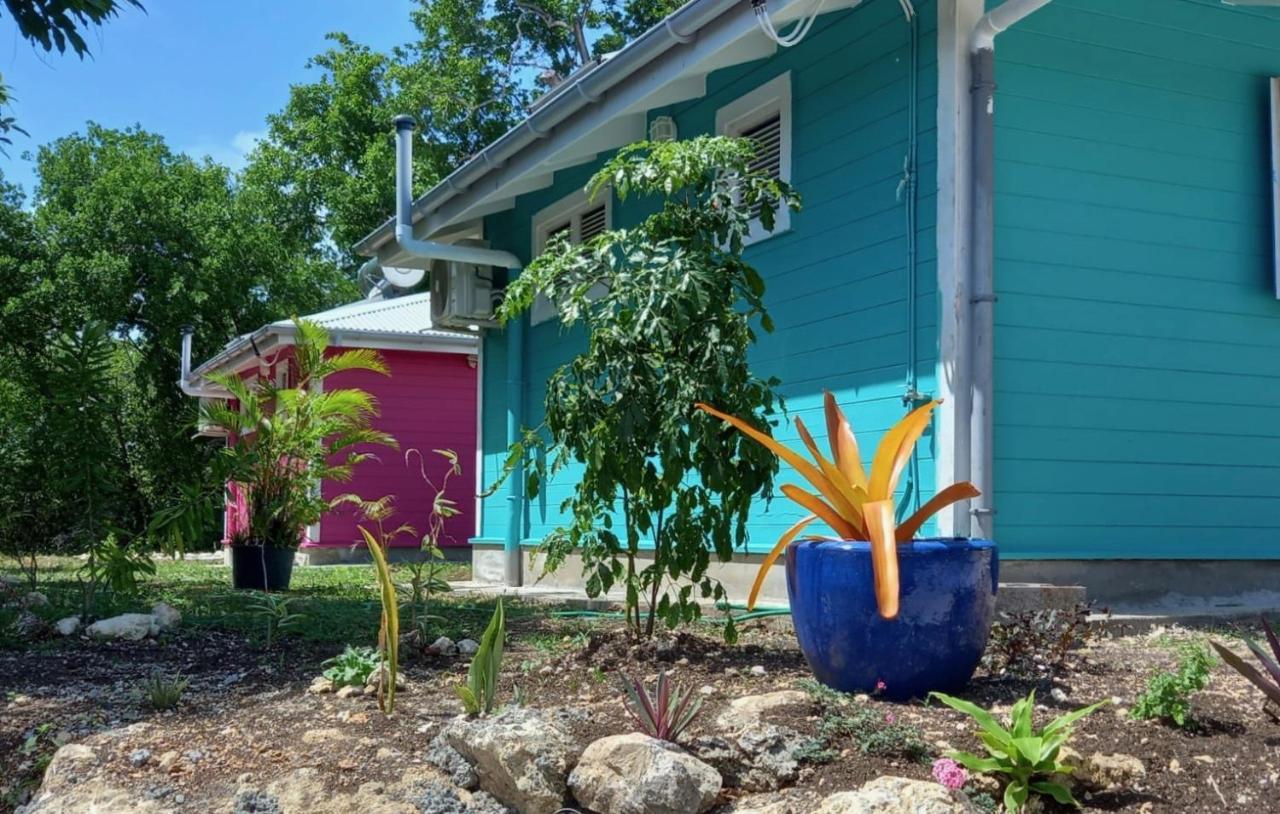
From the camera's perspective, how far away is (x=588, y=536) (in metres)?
4.99

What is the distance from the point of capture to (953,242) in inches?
221

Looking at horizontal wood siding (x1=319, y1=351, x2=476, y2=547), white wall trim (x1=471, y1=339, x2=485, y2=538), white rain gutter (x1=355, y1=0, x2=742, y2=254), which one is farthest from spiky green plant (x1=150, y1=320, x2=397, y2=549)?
horizontal wood siding (x1=319, y1=351, x2=476, y2=547)

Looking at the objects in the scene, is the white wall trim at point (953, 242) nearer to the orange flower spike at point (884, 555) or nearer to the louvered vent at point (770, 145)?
the louvered vent at point (770, 145)

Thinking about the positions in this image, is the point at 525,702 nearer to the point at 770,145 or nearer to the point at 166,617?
the point at 166,617

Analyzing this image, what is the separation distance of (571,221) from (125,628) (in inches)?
205

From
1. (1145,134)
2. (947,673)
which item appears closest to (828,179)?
(1145,134)

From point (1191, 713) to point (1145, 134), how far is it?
12.6 feet

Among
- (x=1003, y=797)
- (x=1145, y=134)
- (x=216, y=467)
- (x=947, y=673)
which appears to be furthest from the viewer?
(x=216, y=467)

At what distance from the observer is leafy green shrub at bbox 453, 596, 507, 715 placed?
358cm

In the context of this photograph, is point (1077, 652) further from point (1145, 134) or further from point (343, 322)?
point (343, 322)

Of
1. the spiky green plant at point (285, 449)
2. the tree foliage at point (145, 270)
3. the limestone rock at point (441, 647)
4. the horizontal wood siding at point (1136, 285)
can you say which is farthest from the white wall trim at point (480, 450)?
the tree foliage at point (145, 270)

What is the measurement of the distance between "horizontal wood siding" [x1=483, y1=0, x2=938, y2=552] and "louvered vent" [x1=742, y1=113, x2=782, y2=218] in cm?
21

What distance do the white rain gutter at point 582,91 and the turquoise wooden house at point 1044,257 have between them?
29 mm

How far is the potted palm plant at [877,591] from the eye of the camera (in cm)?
366
